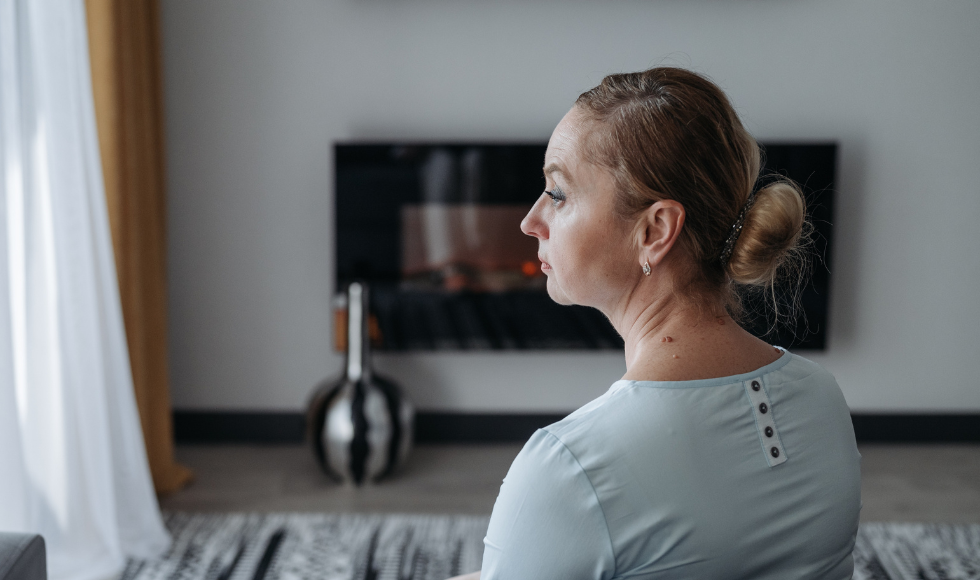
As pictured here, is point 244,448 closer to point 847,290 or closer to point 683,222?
point 847,290

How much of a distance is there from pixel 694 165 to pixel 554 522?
0.36m

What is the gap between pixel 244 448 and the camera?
2.96m

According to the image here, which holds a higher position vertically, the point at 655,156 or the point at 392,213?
the point at 655,156

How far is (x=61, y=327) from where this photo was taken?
1.93m

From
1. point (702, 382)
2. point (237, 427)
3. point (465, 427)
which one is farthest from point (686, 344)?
point (237, 427)

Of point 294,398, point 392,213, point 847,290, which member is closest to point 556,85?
point 392,213

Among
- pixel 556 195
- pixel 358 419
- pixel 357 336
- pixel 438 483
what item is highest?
pixel 556 195

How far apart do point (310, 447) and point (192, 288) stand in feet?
2.63

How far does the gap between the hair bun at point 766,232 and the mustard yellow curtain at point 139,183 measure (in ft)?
6.30

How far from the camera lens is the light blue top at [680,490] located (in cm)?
62

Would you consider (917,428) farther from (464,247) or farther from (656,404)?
(656,404)

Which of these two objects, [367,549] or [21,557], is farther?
[367,549]

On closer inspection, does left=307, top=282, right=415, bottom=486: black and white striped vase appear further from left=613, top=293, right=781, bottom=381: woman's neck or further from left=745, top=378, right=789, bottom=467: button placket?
left=745, top=378, right=789, bottom=467: button placket

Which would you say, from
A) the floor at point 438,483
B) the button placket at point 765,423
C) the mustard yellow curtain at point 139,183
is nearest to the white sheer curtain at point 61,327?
the mustard yellow curtain at point 139,183
